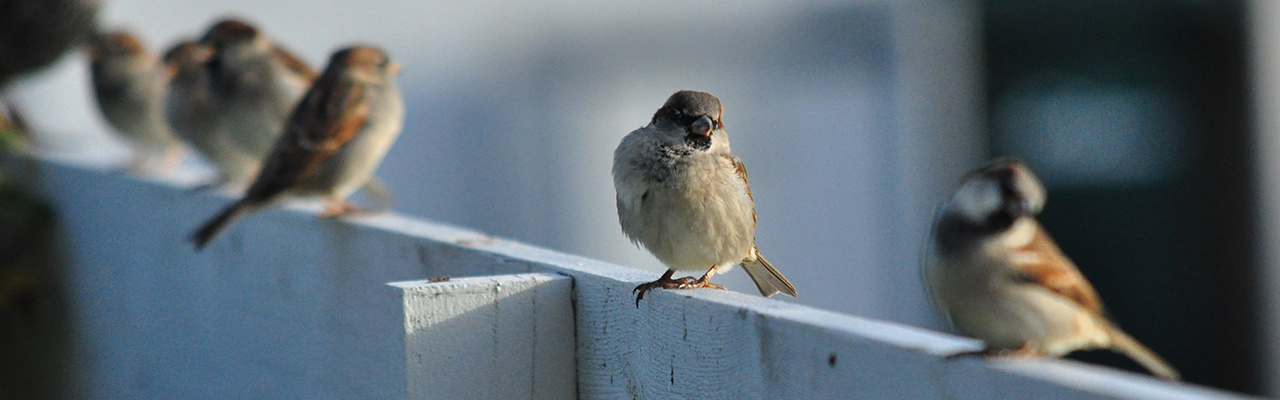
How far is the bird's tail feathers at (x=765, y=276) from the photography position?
2.43 m

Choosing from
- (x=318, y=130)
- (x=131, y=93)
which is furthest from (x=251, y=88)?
(x=131, y=93)

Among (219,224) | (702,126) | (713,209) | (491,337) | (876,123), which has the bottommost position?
(876,123)

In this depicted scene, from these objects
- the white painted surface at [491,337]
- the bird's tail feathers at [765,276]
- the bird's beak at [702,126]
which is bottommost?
the bird's tail feathers at [765,276]

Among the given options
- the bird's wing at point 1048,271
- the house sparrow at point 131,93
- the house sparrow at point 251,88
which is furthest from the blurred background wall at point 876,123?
the bird's wing at point 1048,271

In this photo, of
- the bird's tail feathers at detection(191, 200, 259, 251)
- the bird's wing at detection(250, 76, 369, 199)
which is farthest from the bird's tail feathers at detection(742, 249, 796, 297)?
the bird's wing at detection(250, 76, 369, 199)

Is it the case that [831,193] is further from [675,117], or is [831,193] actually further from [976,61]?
[675,117]

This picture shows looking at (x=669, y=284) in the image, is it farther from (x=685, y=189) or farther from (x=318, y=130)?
(x=318, y=130)

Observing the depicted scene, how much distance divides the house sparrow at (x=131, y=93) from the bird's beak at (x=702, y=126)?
163 inches

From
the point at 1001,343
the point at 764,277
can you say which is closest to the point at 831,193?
the point at 764,277

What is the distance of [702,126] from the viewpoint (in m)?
2.20

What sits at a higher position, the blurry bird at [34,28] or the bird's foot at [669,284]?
the blurry bird at [34,28]

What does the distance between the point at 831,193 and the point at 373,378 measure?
829 cm

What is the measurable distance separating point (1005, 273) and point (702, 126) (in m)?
0.70

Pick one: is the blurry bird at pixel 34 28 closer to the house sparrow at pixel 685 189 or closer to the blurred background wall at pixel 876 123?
the blurred background wall at pixel 876 123
